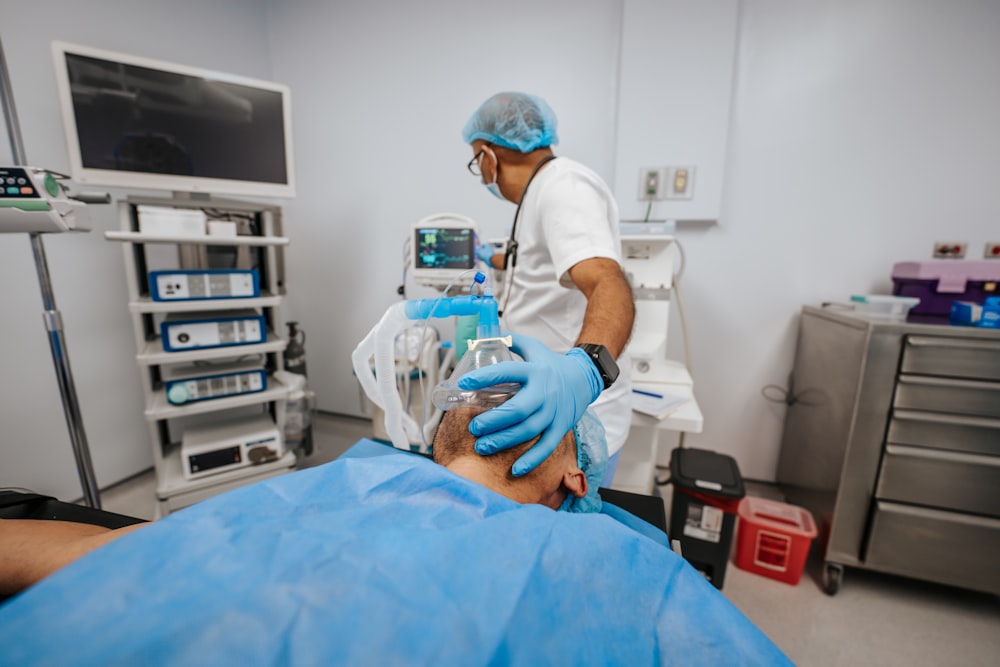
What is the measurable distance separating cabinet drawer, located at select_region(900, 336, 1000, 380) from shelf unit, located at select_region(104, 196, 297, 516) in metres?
2.35

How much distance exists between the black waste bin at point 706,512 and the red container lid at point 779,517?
204mm

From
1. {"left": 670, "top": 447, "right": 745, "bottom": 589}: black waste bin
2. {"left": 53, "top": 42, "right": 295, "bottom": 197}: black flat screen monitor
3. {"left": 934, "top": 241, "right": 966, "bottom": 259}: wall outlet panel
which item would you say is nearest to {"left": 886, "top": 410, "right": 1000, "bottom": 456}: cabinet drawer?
{"left": 670, "top": 447, "right": 745, "bottom": 589}: black waste bin

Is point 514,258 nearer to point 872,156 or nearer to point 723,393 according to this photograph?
point 723,393

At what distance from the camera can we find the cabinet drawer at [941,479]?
4.42ft

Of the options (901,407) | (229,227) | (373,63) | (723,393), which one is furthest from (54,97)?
(901,407)

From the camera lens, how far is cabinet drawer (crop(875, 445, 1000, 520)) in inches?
53.1

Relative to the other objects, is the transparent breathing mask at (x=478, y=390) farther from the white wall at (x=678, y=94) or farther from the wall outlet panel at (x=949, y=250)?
the wall outlet panel at (x=949, y=250)

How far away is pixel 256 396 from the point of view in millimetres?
1794

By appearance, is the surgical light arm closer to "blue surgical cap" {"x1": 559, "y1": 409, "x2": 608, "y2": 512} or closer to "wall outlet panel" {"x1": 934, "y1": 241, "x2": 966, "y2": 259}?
"blue surgical cap" {"x1": 559, "y1": 409, "x2": 608, "y2": 512}

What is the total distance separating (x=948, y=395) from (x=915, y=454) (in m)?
0.22

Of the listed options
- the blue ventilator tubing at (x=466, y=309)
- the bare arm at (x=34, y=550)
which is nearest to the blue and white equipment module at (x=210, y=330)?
the bare arm at (x=34, y=550)

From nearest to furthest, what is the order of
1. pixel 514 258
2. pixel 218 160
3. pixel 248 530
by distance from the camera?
pixel 248 530 → pixel 514 258 → pixel 218 160

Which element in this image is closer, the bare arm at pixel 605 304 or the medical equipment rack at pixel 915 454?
the bare arm at pixel 605 304

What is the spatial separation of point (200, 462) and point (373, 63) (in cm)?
230
